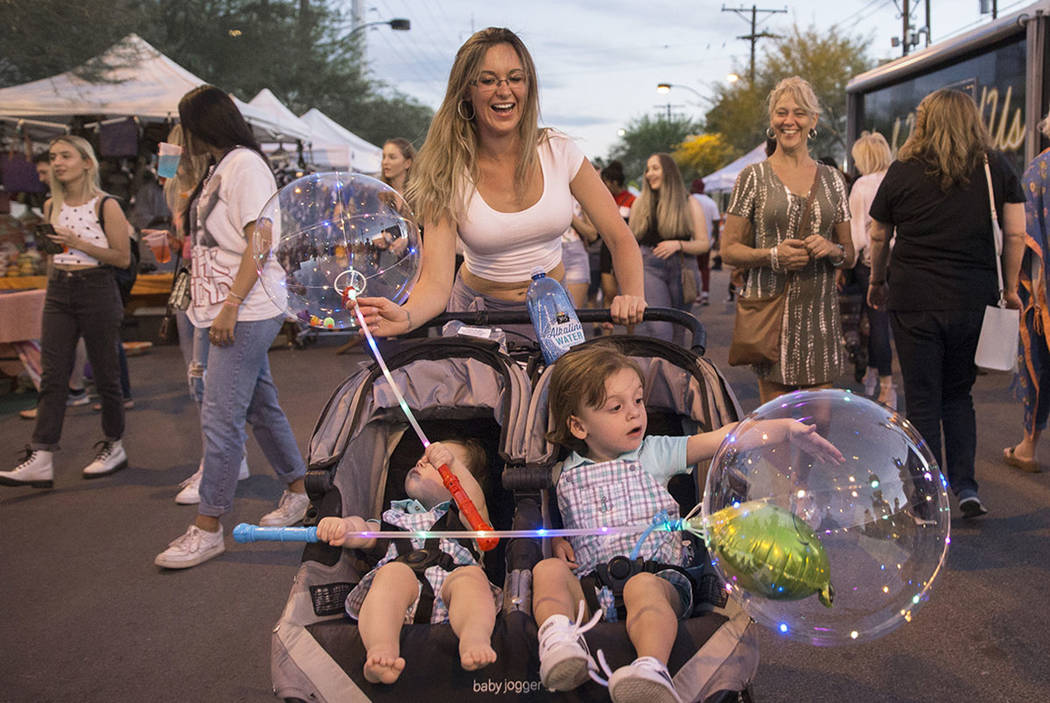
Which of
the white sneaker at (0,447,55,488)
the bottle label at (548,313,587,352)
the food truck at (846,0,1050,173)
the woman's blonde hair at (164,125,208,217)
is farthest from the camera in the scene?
the food truck at (846,0,1050,173)

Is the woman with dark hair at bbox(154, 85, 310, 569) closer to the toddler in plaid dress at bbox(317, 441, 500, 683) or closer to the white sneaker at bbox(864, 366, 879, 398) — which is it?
the toddler in plaid dress at bbox(317, 441, 500, 683)

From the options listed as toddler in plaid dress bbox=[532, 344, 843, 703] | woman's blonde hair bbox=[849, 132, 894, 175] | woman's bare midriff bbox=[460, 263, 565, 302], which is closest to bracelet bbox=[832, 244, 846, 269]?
woman's bare midriff bbox=[460, 263, 565, 302]

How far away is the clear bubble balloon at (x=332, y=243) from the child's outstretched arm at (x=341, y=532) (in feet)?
2.17

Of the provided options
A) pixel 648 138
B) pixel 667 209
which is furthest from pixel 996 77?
pixel 648 138

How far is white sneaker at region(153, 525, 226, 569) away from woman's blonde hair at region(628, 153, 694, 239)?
422cm

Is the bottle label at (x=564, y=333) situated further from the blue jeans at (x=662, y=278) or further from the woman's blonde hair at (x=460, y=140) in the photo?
the blue jeans at (x=662, y=278)

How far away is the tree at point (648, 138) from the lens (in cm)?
8050

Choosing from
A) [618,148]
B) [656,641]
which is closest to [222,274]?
[656,641]

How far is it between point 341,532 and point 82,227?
4.51 m

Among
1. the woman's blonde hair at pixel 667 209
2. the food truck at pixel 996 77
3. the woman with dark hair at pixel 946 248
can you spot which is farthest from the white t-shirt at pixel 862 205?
the woman with dark hair at pixel 946 248

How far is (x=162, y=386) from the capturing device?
9.71m

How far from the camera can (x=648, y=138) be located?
82.9 m

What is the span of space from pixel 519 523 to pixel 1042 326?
166 inches

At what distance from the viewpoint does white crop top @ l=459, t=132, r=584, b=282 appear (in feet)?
10.8
